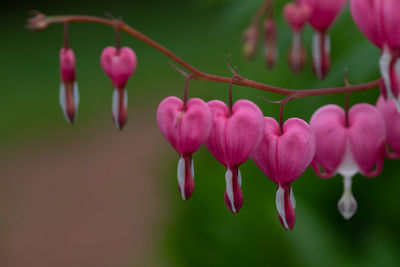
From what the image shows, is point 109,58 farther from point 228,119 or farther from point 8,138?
point 8,138

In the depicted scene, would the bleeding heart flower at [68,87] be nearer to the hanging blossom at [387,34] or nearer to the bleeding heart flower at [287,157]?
the bleeding heart flower at [287,157]

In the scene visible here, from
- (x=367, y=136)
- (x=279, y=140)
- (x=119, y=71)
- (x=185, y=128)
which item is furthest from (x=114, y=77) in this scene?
(x=367, y=136)

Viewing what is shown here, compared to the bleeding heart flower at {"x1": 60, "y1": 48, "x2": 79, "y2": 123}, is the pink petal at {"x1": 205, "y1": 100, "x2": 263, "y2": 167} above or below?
below

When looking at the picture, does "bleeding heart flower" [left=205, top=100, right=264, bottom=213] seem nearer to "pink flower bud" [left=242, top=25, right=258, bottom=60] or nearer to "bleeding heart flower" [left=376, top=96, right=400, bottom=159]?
"bleeding heart flower" [left=376, top=96, right=400, bottom=159]

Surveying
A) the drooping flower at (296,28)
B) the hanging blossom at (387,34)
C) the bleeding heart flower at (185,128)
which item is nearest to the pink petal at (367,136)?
the hanging blossom at (387,34)

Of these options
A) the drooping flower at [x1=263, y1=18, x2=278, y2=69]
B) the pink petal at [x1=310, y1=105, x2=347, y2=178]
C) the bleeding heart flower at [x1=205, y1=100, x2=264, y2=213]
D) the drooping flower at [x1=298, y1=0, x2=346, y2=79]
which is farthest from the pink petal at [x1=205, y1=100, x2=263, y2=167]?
the drooping flower at [x1=263, y1=18, x2=278, y2=69]

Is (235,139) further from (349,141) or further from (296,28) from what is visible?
(296,28)

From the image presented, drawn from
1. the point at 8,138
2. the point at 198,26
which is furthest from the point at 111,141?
the point at 198,26
